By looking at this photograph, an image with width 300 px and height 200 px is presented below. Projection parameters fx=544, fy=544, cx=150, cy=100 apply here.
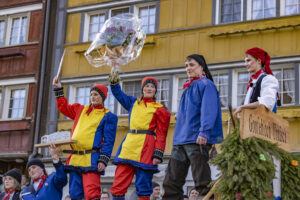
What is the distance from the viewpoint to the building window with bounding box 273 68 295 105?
1437 centimetres

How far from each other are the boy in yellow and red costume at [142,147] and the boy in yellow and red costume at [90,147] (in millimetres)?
278

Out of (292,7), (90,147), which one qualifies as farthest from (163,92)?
(90,147)

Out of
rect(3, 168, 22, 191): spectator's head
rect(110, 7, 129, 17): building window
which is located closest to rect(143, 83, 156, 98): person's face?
rect(3, 168, 22, 191): spectator's head

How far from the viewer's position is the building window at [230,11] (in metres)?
15.7

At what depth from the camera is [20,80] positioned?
63.1 ft

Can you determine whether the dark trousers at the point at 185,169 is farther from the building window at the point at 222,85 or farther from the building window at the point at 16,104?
the building window at the point at 16,104

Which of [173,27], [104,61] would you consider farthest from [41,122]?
[104,61]

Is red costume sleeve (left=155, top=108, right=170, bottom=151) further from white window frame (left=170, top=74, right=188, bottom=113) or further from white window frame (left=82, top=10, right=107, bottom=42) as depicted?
white window frame (left=82, top=10, right=107, bottom=42)

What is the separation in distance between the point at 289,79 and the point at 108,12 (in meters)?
6.65

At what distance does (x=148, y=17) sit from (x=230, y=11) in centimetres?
286

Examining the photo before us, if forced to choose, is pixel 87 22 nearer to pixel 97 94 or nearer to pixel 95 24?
pixel 95 24

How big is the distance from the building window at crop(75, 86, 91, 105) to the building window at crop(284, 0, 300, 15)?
22.4 ft

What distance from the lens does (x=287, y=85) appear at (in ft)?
47.5

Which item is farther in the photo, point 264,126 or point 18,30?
point 18,30
